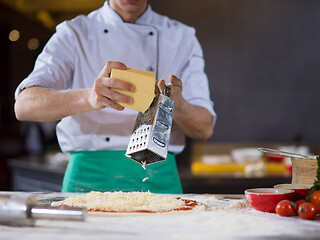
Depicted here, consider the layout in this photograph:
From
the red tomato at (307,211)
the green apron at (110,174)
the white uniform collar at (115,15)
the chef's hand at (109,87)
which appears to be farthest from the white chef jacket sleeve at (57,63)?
the red tomato at (307,211)

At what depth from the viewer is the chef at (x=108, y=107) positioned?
182 centimetres

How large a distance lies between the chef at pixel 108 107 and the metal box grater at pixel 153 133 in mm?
311

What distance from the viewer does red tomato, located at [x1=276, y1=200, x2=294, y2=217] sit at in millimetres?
1269

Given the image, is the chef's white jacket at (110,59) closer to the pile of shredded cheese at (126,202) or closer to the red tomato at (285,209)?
the pile of shredded cheese at (126,202)

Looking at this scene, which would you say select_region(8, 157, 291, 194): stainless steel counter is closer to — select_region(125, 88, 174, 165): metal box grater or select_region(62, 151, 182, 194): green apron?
select_region(62, 151, 182, 194): green apron

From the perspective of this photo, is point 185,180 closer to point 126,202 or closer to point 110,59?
point 110,59

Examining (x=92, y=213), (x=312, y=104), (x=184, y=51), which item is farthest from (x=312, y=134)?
(x=92, y=213)

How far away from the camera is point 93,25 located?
2.07m

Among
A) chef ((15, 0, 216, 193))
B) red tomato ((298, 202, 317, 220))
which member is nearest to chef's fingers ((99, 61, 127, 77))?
chef ((15, 0, 216, 193))

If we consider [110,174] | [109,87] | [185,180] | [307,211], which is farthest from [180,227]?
[185,180]

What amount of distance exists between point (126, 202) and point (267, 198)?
0.46m

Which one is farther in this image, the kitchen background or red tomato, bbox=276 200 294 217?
the kitchen background

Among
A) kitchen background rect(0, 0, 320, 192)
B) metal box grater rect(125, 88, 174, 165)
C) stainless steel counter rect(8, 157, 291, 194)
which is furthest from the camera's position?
kitchen background rect(0, 0, 320, 192)

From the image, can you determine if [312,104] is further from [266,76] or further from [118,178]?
[118,178]
